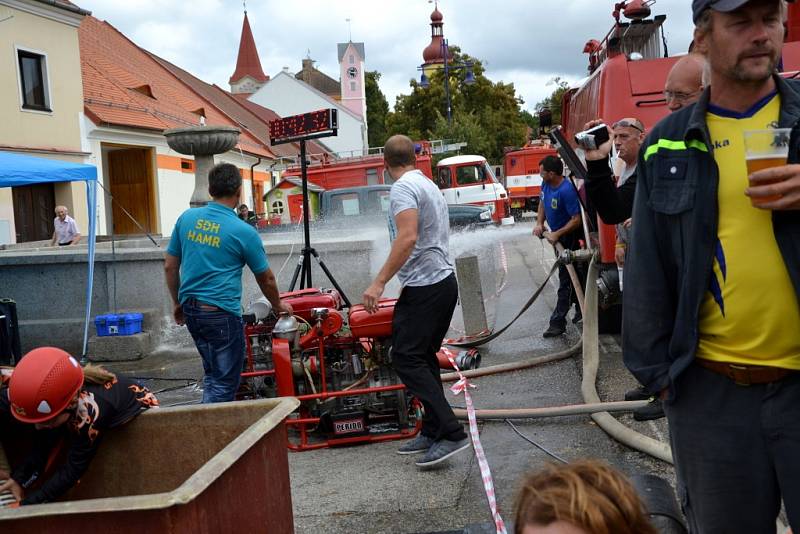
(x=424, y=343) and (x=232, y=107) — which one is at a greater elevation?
(x=232, y=107)

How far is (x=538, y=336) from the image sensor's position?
8.77 meters

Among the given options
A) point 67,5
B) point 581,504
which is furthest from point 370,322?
point 67,5

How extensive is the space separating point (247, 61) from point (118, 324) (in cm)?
8693

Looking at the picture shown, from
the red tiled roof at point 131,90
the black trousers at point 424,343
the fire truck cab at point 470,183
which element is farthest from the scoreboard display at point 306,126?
the fire truck cab at point 470,183

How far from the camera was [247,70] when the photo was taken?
91688 mm

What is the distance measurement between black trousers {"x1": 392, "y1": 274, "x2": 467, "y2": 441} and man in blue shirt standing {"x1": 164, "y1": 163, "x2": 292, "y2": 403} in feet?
3.35

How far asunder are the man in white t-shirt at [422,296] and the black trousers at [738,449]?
2.75 meters

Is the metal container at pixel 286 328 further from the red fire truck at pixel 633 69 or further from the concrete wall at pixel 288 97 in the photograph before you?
the concrete wall at pixel 288 97

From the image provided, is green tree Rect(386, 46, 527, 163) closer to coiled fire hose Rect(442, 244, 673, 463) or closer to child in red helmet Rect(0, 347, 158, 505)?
coiled fire hose Rect(442, 244, 673, 463)

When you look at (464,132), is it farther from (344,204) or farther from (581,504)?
(581,504)

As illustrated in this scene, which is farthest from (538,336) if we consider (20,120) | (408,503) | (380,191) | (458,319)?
(20,120)

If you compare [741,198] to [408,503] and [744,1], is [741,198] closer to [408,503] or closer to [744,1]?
[744,1]

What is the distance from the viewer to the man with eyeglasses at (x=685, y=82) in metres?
3.67

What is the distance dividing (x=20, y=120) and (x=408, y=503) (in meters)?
21.4
